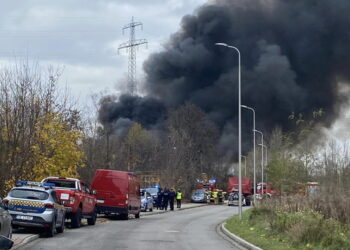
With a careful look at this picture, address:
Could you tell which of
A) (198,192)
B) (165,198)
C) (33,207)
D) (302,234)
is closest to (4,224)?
(33,207)

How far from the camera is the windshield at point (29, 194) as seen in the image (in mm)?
19422

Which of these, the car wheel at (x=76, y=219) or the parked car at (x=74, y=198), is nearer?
the parked car at (x=74, y=198)

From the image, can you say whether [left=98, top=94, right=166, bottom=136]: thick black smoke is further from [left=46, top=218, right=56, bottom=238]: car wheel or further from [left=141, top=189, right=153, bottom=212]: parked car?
[left=46, top=218, right=56, bottom=238]: car wheel

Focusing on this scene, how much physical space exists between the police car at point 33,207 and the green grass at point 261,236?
6135mm

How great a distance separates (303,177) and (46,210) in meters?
21.5

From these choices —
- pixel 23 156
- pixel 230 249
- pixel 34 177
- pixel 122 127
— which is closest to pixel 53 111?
pixel 34 177

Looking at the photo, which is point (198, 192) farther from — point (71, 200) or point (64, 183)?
point (71, 200)

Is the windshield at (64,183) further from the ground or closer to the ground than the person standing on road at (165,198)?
further from the ground

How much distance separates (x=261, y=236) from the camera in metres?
19.5

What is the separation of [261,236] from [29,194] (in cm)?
740

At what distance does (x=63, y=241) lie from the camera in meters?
17.9

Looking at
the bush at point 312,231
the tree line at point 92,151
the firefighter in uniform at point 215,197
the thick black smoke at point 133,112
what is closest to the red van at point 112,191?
the tree line at point 92,151

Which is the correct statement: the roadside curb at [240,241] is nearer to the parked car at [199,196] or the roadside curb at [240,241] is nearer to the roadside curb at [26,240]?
the roadside curb at [26,240]

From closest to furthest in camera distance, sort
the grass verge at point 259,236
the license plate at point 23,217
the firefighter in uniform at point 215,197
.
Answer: the grass verge at point 259,236 < the license plate at point 23,217 < the firefighter in uniform at point 215,197
